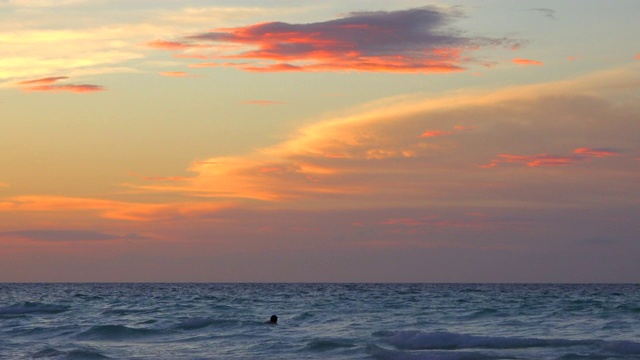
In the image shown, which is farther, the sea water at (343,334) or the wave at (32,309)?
the wave at (32,309)

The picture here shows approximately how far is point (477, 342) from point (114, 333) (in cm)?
1823

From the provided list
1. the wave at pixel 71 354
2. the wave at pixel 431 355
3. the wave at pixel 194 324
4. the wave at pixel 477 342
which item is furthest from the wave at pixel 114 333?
the wave at pixel 431 355

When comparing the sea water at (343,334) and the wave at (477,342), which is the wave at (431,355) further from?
the wave at (477,342)

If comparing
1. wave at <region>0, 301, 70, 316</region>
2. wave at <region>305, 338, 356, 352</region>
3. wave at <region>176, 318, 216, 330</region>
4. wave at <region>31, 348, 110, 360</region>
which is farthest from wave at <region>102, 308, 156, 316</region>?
wave at <region>305, 338, 356, 352</region>

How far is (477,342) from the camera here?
3591 cm

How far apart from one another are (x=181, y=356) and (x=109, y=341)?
26.5 feet

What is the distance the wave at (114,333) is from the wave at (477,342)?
12481 mm

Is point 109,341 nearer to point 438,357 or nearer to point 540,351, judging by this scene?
point 438,357

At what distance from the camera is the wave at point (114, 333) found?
41719 millimetres

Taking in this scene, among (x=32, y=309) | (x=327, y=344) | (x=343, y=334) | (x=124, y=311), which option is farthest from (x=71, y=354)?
(x=32, y=309)

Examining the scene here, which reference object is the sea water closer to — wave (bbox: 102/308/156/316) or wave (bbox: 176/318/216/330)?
wave (bbox: 176/318/216/330)

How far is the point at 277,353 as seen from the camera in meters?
33.4

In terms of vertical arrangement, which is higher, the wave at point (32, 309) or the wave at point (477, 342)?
the wave at point (32, 309)

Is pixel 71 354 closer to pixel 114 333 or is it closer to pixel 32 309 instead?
pixel 114 333
